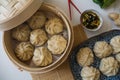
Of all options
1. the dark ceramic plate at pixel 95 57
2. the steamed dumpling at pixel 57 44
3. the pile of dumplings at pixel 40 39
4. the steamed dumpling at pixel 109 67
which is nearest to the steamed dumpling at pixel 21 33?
the pile of dumplings at pixel 40 39

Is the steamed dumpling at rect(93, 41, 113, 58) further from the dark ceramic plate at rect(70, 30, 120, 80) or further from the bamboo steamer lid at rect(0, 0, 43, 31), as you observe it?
the bamboo steamer lid at rect(0, 0, 43, 31)

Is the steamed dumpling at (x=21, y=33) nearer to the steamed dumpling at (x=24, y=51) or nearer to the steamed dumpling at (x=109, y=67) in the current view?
the steamed dumpling at (x=24, y=51)

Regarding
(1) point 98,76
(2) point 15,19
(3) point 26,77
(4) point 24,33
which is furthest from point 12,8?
(1) point 98,76

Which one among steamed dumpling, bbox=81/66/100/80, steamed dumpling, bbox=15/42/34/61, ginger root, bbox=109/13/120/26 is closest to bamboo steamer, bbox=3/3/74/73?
steamed dumpling, bbox=15/42/34/61

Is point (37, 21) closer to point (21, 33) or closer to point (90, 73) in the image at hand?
point (21, 33)

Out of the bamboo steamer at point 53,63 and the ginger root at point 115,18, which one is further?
the ginger root at point 115,18

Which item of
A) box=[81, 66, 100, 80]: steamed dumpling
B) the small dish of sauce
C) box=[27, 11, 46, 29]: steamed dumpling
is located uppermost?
box=[27, 11, 46, 29]: steamed dumpling
